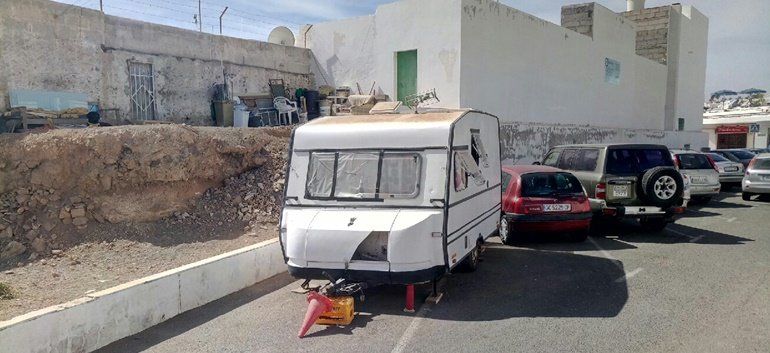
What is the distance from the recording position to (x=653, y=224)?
35.2ft

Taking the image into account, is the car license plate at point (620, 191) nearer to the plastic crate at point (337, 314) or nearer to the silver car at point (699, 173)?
the silver car at point (699, 173)

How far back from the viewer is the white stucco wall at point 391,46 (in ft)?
51.4

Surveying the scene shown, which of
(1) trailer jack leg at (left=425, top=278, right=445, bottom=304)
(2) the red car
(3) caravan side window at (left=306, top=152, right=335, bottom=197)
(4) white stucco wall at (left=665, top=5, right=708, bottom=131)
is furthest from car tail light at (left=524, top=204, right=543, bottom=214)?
(4) white stucco wall at (left=665, top=5, right=708, bottom=131)

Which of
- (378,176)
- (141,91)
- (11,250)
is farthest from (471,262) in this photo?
(141,91)

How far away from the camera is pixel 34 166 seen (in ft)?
32.8

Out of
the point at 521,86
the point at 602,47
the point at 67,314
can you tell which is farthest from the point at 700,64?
the point at 67,314

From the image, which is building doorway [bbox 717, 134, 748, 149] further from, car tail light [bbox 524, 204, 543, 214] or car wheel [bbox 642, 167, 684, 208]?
car tail light [bbox 524, 204, 543, 214]

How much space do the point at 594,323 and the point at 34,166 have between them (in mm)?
10282

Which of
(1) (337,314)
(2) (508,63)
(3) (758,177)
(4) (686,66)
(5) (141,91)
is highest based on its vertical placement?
(4) (686,66)

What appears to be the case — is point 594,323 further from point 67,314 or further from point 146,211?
point 146,211

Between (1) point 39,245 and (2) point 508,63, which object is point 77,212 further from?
(2) point 508,63

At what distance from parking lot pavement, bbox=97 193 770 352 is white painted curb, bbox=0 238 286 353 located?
14 centimetres

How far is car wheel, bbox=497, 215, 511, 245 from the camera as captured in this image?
9.19 meters

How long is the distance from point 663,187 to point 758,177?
793 cm
